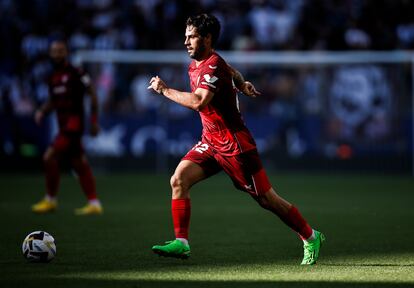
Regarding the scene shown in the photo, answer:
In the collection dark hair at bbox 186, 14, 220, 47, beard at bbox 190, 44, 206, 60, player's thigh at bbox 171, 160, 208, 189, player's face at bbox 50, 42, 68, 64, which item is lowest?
player's thigh at bbox 171, 160, 208, 189

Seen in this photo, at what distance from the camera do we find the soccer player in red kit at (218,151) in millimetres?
8086

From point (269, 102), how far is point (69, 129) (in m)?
8.88

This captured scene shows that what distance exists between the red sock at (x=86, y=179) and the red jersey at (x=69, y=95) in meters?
0.50

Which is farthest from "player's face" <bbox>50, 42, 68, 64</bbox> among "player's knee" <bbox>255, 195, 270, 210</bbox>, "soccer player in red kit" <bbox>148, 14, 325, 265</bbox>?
"player's knee" <bbox>255, 195, 270, 210</bbox>

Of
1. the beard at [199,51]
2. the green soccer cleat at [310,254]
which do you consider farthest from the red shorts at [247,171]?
the beard at [199,51]

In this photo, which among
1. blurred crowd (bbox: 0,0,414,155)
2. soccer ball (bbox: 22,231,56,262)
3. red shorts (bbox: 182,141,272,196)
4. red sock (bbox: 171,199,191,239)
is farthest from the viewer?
blurred crowd (bbox: 0,0,414,155)

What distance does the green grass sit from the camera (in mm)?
7219

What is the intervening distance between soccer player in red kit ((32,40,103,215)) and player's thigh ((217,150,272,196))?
517cm

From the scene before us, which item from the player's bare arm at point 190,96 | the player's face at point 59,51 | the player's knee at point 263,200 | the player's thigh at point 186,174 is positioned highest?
the player's bare arm at point 190,96

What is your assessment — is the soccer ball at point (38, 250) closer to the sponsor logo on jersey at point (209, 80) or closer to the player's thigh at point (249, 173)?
the player's thigh at point (249, 173)

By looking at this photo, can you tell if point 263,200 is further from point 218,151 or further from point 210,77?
point 210,77

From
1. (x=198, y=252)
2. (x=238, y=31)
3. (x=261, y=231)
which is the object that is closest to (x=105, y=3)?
(x=238, y=31)

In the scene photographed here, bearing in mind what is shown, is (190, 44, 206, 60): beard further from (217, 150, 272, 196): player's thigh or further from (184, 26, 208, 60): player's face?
(217, 150, 272, 196): player's thigh

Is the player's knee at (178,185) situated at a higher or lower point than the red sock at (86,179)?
higher
